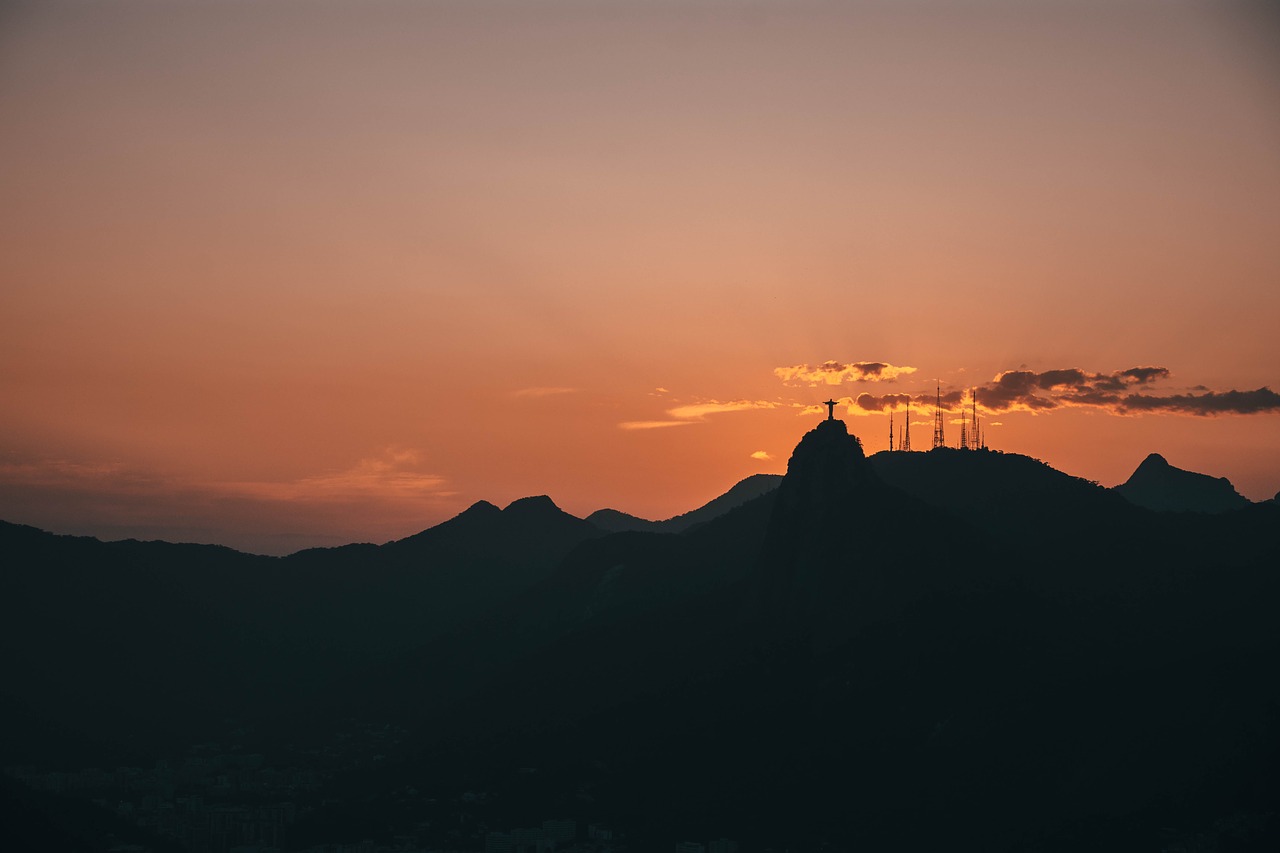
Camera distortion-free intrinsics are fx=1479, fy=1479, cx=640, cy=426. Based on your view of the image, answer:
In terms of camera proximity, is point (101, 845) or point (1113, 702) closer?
point (101, 845)

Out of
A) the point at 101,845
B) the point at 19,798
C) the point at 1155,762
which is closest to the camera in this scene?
the point at 19,798

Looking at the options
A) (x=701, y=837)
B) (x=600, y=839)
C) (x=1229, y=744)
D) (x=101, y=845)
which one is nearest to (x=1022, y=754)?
(x=1229, y=744)

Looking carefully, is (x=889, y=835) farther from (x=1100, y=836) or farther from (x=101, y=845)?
(x=101, y=845)

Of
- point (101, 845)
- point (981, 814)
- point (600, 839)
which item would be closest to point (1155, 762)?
point (981, 814)

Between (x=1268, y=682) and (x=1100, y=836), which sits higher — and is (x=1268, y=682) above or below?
above

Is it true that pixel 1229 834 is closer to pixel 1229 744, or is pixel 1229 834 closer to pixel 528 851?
pixel 1229 744

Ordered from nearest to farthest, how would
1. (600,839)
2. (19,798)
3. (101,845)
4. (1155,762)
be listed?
1. (19,798)
2. (101,845)
3. (1155,762)
4. (600,839)

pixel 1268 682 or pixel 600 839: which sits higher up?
pixel 1268 682

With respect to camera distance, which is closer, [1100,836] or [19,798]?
[19,798]

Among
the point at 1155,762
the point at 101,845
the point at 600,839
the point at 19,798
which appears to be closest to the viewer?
the point at 19,798
